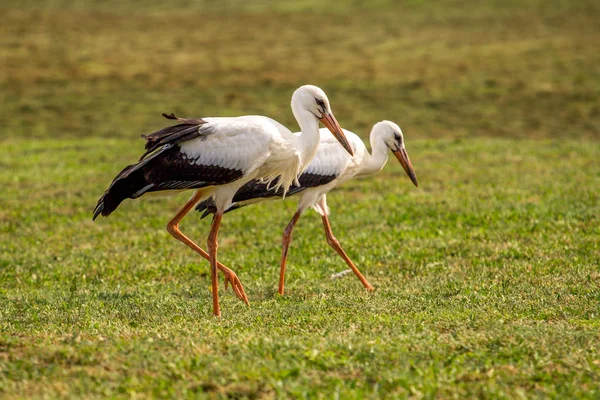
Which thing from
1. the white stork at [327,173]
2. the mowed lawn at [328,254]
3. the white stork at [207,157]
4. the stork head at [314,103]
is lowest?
the mowed lawn at [328,254]

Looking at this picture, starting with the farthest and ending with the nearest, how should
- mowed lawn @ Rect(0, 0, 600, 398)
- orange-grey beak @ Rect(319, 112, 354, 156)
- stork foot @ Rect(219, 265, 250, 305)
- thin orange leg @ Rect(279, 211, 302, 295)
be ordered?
1. thin orange leg @ Rect(279, 211, 302, 295)
2. orange-grey beak @ Rect(319, 112, 354, 156)
3. stork foot @ Rect(219, 265, 250, 305)
4. mowed lawn @ Rect(0, 0, 600, 398)

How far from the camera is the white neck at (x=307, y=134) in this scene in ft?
26.5

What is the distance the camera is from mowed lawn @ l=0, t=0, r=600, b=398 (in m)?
5.28

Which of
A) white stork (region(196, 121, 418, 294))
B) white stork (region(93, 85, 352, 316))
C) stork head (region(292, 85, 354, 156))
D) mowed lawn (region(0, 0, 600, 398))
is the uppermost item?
stork head (region(292, 85, 354, 156))

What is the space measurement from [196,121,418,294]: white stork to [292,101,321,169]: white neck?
802 millimetres

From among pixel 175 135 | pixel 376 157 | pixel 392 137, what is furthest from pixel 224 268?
pixel 392 137

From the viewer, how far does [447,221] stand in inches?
429

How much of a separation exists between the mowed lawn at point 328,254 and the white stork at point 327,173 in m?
0.50

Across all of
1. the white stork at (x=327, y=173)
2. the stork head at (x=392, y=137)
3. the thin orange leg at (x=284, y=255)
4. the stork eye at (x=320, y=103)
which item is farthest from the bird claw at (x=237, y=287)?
the stork head at (x=392, y=137)

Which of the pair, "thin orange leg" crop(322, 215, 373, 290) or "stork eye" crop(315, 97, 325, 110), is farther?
"thin orange leg" crop(322, 215, 373, 290)

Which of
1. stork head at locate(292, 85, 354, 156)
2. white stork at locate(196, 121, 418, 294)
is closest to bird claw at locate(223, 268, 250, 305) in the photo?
white stork at locate(196, 121, 418, 294)

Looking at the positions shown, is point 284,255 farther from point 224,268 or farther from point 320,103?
point 320,103

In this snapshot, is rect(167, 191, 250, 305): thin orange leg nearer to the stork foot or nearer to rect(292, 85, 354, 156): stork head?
the stork foot

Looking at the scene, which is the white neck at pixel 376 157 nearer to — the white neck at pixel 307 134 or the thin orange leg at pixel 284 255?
the thin orange leg at pixel 284 255
